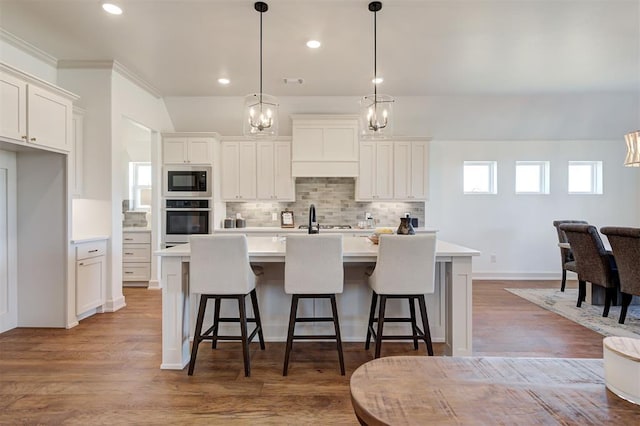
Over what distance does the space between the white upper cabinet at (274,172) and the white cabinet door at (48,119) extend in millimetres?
2671

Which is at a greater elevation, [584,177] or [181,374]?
[584,177]

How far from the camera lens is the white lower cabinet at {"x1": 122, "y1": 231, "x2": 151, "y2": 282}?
5.43 meters

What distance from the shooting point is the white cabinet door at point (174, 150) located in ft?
17.9

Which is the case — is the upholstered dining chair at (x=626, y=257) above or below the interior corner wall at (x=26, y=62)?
below

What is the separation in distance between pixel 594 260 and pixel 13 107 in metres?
5.82

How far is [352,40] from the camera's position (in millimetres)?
3488

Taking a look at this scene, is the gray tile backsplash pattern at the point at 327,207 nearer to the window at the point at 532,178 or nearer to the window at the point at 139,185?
the window at the point at 139,185

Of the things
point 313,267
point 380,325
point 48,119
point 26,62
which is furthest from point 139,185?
point 380,325

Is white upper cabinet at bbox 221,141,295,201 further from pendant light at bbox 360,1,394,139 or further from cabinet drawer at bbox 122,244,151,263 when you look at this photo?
pendant light at bbox 360,1,394,139

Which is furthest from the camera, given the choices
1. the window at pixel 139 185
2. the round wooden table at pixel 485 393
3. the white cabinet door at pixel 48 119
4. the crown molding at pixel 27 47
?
the window at pixel 139 185

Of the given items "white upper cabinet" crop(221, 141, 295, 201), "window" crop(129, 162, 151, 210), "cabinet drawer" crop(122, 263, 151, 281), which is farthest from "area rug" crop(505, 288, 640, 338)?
"window" crop(129, 162, 151, 210)

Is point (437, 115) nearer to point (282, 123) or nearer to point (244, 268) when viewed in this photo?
point (282, 123)

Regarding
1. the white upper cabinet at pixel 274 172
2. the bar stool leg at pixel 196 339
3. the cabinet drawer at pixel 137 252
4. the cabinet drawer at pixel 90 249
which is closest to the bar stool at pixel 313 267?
the bar stool leg at pixel 196 339

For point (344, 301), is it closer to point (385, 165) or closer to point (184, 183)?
point (385, 165)
